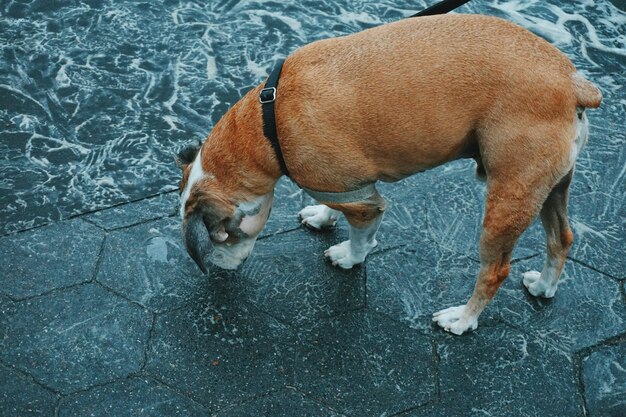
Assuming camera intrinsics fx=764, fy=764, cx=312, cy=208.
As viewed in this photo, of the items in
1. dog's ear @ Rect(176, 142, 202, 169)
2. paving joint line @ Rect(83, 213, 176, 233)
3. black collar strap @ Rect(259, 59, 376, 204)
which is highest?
black collar strap @ Rect(259, 59, 376, 204)

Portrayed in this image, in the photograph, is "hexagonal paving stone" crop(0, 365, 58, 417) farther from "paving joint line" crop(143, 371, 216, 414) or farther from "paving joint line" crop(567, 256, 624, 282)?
"paving joint line" crop(567, 256, 624, 282)

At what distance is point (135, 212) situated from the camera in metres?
5.33

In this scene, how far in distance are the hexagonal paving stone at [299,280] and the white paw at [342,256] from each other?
0.05m

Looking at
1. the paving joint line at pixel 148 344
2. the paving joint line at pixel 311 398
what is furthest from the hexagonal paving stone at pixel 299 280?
the paving joint line at pixel 148 344

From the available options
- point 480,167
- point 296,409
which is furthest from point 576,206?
point 296,409

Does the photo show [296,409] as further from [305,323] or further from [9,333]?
[9,333]

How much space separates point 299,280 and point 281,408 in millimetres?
961

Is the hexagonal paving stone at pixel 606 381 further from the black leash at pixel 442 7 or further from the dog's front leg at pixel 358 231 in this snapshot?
the black leash at pixel 442 7

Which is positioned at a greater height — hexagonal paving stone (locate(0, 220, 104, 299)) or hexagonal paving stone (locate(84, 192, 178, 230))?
hexagonal paving stone (locate(84, 192, 178, 230))

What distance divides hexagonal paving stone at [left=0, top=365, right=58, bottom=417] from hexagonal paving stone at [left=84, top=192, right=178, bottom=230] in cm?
126

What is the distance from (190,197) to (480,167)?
1.58 metres

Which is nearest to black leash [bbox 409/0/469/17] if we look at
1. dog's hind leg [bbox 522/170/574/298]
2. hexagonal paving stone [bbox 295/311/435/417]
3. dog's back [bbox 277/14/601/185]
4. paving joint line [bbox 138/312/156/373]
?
dog's back [bbox 277/14/601/185]

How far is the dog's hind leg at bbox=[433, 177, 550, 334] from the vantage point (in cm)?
383

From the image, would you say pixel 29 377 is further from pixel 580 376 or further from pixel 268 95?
pixel 580 376
